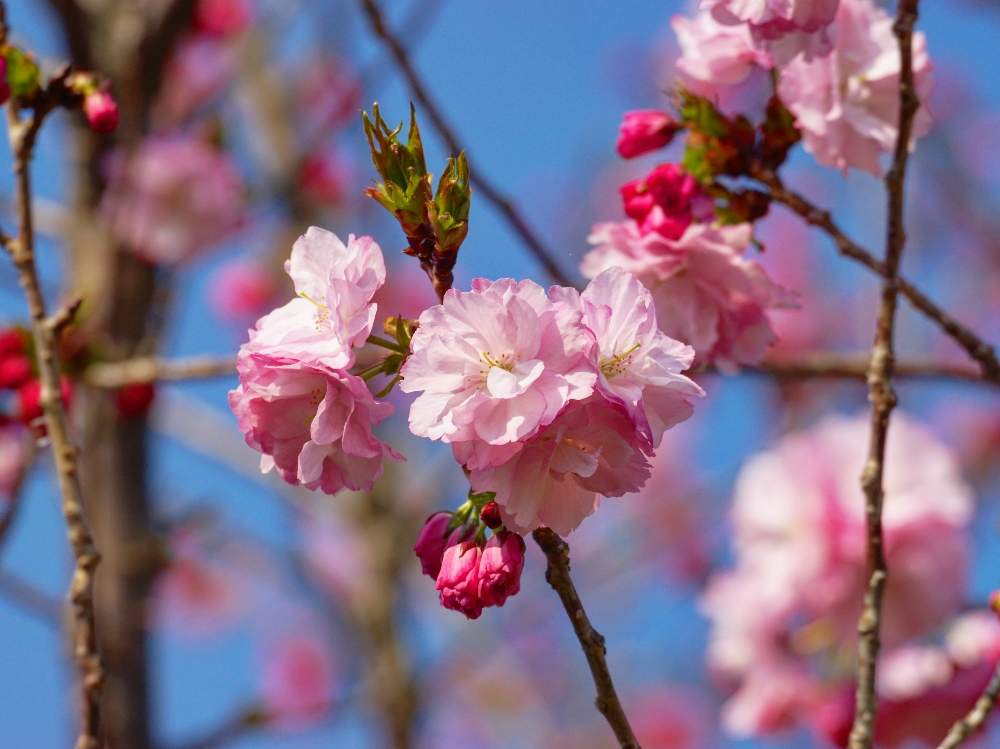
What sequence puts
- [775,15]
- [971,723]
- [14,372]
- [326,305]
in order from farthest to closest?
[14,372] < [775,15] < [971,723] < [326,305]

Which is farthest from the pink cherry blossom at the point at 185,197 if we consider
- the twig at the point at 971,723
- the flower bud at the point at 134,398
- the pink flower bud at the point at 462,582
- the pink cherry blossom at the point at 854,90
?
the twig at the point at 971,723

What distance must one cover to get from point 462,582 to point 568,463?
4.9 inches

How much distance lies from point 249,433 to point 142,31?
228cm

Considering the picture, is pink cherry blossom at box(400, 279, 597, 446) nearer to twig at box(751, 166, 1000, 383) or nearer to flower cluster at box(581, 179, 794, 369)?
flower cluster at box(581, 179, 794, 369)

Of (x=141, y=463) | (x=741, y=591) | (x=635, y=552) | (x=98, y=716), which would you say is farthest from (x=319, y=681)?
(x=98, y=716)

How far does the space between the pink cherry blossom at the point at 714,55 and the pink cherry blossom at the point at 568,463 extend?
2.01 ft

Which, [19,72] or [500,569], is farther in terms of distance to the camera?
[19,72]

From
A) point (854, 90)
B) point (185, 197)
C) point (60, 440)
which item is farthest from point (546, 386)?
point (185, 197)

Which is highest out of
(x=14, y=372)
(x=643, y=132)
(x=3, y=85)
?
(x=14, y=372)

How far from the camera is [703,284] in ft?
4.11

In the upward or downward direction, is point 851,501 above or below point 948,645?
above

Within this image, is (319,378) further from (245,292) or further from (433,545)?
(245,292)

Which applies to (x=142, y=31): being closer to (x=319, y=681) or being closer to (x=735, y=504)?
(x=735, y=504)

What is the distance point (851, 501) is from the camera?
206cm
